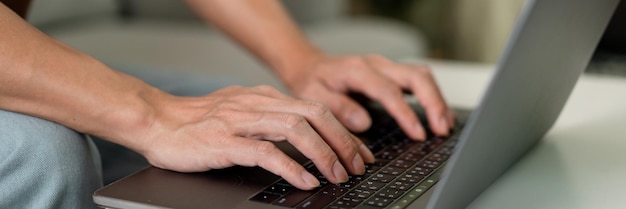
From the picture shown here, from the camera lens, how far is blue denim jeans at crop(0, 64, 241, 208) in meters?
0.80

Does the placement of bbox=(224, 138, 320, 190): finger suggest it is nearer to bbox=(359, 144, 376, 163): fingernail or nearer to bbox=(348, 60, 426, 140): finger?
bbox=(359, 144, 376, 163): fingernail

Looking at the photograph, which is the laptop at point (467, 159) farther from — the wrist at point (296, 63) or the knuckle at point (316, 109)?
the wrist at point (296, 63)

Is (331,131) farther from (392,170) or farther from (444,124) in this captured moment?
(444,124)

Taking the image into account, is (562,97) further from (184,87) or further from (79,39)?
(79,39)

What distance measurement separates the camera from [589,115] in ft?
3.66

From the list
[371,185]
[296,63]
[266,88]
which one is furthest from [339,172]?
[296,63]

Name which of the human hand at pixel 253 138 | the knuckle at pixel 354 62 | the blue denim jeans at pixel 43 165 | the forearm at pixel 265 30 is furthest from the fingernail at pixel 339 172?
the forearm at pixel 265 30

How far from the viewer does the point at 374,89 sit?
1.09 metres

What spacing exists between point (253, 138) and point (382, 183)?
0.39 feet

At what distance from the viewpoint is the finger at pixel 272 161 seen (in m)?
0.80

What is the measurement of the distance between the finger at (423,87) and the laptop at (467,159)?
0.33 ft

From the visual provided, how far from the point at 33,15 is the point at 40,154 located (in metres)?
1.22

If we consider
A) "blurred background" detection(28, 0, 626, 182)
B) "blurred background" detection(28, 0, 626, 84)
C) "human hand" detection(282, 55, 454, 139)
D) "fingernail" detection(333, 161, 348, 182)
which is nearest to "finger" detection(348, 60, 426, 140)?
"human hand" detection(282, 55, 454, 139)

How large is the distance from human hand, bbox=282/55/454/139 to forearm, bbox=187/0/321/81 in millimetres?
69
